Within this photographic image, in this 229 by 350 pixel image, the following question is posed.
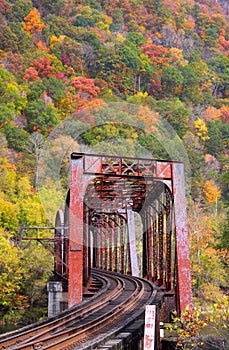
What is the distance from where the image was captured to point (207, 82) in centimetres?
10138

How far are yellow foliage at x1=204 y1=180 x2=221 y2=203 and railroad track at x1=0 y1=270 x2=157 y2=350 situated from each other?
51.1 meters

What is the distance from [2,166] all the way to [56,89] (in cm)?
2384

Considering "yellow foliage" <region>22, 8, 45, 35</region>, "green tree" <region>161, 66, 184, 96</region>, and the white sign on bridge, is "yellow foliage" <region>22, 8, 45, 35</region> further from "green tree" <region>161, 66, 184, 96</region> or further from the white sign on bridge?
the white sign on bridge

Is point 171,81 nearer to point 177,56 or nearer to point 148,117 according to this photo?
point 177,56

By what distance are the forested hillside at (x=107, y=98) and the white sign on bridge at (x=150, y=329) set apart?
1144 centimetres

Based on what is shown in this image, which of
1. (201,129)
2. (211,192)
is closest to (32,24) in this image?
(201,129)

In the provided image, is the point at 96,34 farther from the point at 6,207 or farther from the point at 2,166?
the point at 6,207

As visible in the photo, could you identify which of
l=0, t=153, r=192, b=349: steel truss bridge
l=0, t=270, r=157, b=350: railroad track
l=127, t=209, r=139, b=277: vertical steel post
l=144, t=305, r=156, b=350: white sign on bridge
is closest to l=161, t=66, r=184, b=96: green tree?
l=127, t=209, r=139, b=277: vertical steel post

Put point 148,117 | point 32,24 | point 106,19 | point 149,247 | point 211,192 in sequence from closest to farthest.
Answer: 1. point 149,247
2. point 211,192
3. point 148,117
4. point 32,24
5. point 106,19

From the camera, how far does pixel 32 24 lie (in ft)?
332

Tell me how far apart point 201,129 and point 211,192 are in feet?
47.3

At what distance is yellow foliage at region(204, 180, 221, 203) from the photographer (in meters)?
65.3

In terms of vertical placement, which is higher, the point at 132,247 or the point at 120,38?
the point at 120,38

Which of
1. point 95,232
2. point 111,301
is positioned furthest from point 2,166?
point 111,301
